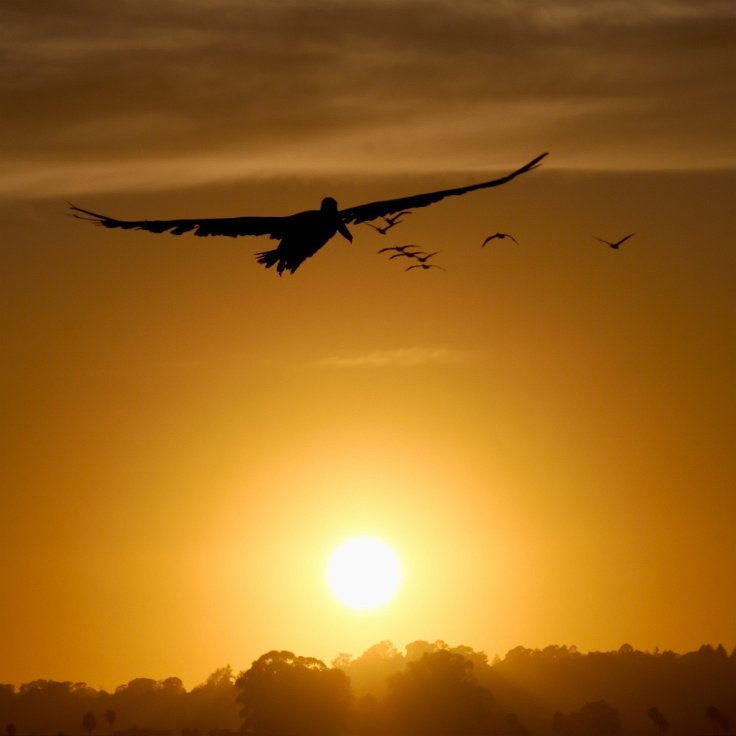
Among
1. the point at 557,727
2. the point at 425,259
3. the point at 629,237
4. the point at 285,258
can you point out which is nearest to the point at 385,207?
the point at 285,258

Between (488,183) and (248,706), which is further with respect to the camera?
(248,706)

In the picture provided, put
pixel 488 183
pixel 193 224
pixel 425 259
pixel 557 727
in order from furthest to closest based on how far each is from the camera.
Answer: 1. pixel 557 727
2. pixel 425 259
3. pixel 193 224
4. pixel 488 183

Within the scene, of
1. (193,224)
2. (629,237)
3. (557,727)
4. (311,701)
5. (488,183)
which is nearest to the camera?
(488,183)

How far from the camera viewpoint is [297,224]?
31000 millimetres

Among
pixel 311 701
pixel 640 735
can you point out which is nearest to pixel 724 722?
pixel 640 735

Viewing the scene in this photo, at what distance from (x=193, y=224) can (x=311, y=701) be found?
143 m

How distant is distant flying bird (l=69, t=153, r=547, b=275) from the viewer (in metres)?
30.4

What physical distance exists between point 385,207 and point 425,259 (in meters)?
4.57

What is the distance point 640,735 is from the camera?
19825 cm

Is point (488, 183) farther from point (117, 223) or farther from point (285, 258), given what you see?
point (117, 223)

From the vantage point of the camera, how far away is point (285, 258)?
3067cm

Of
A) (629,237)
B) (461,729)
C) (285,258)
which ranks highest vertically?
(461,729)

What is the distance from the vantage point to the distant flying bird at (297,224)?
99.8ft

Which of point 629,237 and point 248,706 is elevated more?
point 248,706
